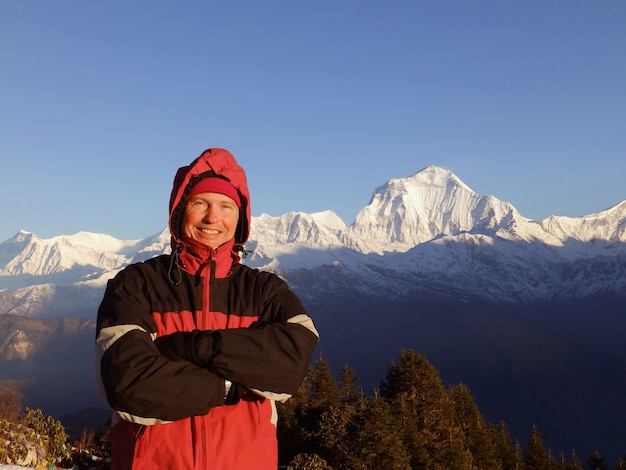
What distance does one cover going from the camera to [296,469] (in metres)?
27.6

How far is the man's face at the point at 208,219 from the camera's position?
17.2ft

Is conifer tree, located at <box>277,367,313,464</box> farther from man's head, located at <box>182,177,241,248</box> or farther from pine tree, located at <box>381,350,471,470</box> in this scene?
man's head, located at <box>182,177,241,248</box>

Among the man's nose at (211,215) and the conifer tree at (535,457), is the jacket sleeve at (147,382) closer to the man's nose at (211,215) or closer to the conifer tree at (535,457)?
the man's nose at (211,215)

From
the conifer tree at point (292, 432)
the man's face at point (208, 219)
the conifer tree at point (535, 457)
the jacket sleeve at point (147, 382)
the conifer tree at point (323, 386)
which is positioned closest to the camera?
the jacket sleeve at point (147, 382)

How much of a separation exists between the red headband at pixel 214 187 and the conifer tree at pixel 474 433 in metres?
51.3

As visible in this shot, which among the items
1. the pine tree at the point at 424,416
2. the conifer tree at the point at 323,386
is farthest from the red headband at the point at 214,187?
the conifer tree at the point at 323,386

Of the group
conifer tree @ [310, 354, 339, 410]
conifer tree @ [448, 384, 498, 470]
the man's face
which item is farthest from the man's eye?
conifer tree @ [310, 354, 339, 410]

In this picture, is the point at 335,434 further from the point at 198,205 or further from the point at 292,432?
the point at 198,205

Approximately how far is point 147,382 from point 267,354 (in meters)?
0.96

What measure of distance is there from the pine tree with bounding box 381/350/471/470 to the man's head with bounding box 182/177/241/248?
127 ft

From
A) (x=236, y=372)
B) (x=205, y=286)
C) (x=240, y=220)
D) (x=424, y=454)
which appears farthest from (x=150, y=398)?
(x=424, y=454)

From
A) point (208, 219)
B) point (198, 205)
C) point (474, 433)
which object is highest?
point (198, 205)

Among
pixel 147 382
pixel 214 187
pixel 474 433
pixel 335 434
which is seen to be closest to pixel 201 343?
pixel 147 382

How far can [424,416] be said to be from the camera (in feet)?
156
